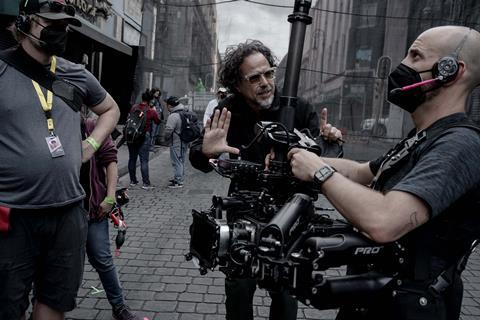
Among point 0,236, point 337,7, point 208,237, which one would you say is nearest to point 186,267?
point 0,236

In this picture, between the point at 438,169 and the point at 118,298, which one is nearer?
the point at 438,169

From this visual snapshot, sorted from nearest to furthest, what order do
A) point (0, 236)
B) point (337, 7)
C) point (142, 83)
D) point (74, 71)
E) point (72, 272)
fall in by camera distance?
point (0, 236), point (72, 272), point (74, 71), point (337, 7), point (142, 83)

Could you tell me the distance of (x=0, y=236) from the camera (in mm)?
1961

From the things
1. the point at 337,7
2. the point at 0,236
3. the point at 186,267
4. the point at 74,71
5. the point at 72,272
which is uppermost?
the point at 337,7

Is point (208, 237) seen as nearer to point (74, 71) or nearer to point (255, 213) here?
point (255, 213)

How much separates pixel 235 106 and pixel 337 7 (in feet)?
33.6

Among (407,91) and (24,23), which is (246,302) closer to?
(407,91)

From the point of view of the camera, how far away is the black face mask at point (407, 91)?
1.63m

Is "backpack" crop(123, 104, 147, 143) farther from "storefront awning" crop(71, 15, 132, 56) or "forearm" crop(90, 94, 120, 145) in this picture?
"forearm" crop(90, 94, 120, 145)

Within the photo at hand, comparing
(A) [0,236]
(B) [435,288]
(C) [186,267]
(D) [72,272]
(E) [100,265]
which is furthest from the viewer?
(C) [186,267]

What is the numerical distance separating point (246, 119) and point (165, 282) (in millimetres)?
2126

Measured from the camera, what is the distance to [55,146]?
2025 mm

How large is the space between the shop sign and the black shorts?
10.1m

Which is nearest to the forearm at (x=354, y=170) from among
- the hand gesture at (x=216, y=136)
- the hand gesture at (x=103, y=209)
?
the hand gesture at (x=216, y=136)
